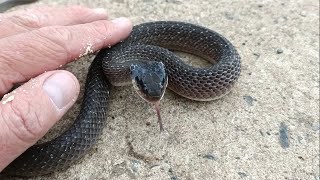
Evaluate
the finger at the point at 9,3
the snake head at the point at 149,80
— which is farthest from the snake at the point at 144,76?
the finger at the point at 9,3

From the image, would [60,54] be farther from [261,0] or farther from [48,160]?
[261,0]

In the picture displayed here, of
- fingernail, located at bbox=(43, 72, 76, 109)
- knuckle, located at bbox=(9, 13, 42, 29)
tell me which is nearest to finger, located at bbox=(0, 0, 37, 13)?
knuckle, located at bbox=(9, 13, 42, 29)

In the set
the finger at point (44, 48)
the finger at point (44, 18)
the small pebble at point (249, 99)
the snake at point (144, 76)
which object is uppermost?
the finger at point (44, 48)

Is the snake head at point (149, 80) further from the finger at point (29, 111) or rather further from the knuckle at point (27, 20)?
the knuckle at point (27, 20)

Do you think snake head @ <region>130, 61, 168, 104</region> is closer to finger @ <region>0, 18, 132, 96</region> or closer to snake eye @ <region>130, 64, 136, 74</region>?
snake eye @ <region>130, 64, 136, 74</region>

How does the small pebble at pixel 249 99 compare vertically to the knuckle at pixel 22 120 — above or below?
below

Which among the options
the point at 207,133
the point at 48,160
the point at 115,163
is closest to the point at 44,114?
the point at 48,160

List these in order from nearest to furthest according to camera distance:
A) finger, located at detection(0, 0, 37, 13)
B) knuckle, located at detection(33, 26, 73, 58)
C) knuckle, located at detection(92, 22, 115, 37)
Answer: knuckle, located at detection(33, 26, 73, 58)
knuckle, located at detection(92, 22, 115, 37)
finger, located at detection(0, 0, 37, 13)
